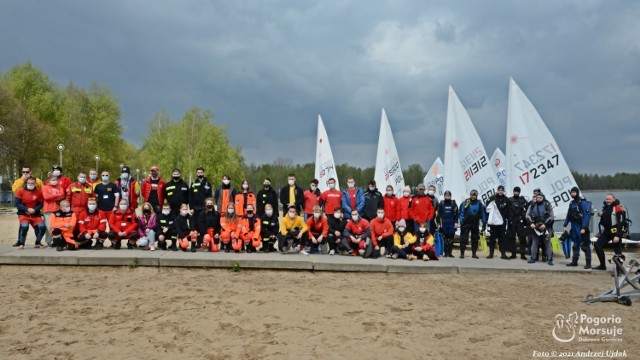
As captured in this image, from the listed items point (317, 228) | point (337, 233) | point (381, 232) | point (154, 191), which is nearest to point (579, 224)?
point (381, 232)

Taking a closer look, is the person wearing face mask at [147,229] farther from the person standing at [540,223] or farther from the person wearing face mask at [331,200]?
the person standing at [540,223]

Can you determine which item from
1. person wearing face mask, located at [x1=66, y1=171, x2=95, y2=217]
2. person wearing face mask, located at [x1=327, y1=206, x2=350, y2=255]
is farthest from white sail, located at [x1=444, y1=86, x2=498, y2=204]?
person wearing face mask, located at [x1=66, y1=171, x2=95, y2=217]

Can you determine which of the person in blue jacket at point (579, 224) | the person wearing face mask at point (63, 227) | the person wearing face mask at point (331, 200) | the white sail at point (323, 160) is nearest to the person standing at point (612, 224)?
the person in blue jacket at point (579, 224)

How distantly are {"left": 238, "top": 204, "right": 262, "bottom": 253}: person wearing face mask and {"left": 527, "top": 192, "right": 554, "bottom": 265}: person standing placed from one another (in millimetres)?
6592

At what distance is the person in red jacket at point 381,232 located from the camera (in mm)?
Result: 10148

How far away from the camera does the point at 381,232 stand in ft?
33.6

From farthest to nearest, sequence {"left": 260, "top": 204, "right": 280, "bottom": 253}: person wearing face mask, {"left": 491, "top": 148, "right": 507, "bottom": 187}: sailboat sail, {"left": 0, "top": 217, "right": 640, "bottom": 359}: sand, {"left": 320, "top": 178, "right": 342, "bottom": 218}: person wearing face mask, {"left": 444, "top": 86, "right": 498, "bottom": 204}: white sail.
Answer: {"left": 491, "top": 148, "right": 507, "bottom": 187}: sailboat sail, {"left": 444, "top": 86, "right": 498, "bottom": 204}: white sail, {"left": 320, "top": 178, "right": 342, "bottom": 218}: person wearing face mask, {"left": 260, "top": 204, "right": 280, "bottom": 253}: person wearing face mask, {"left": 0, "top": 217, "right": 640, "bottom": 359}: sand

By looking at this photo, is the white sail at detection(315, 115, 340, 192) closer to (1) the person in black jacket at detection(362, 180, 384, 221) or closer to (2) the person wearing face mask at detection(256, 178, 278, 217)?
(1) the person in black jacket at detection(362, 180, 384, 221)

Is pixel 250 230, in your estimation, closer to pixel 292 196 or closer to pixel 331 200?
pixel 292 196

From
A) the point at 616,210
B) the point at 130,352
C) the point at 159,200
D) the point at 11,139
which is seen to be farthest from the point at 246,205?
the point at 11,139

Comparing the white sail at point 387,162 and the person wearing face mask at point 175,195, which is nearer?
the person wearing face mask at point 175,195

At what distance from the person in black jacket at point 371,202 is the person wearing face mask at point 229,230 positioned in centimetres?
331

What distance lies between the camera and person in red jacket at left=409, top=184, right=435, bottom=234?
34.4 ft

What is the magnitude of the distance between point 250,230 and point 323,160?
308 inches
